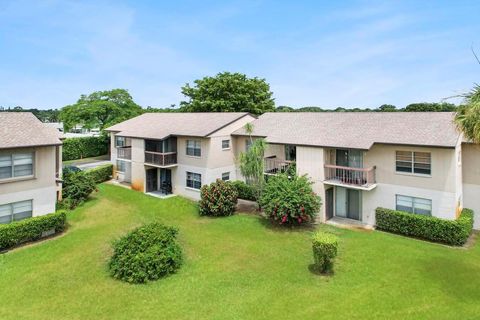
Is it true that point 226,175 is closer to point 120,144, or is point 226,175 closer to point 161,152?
point 161,152

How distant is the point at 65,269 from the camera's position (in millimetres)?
17281

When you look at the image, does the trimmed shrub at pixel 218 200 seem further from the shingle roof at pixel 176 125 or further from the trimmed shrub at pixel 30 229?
the trimmed shrub at pixel 30 229

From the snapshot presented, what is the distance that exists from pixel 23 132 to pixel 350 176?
23149mm

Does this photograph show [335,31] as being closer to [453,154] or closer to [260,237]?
[453,154]

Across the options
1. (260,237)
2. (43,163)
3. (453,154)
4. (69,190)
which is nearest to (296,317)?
(260,237)

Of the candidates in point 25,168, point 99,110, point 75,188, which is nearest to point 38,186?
point 25,168

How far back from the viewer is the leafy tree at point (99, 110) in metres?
59.3

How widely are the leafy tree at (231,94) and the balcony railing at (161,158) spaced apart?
826 inches

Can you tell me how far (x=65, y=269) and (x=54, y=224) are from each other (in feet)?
18.7

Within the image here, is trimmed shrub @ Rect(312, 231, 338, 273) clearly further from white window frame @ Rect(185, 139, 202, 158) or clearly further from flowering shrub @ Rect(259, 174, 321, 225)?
white window frame @ Rect(185, 139, 202, 158)

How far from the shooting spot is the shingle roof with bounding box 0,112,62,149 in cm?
2058

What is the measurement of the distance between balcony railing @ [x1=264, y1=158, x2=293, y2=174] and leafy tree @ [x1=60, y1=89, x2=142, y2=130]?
37794 mm

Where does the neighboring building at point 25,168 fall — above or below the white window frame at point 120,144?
below

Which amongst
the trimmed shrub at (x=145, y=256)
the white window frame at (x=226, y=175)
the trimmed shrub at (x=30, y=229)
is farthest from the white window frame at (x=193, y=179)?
the trimmed shrub at (x=145, y=256)
